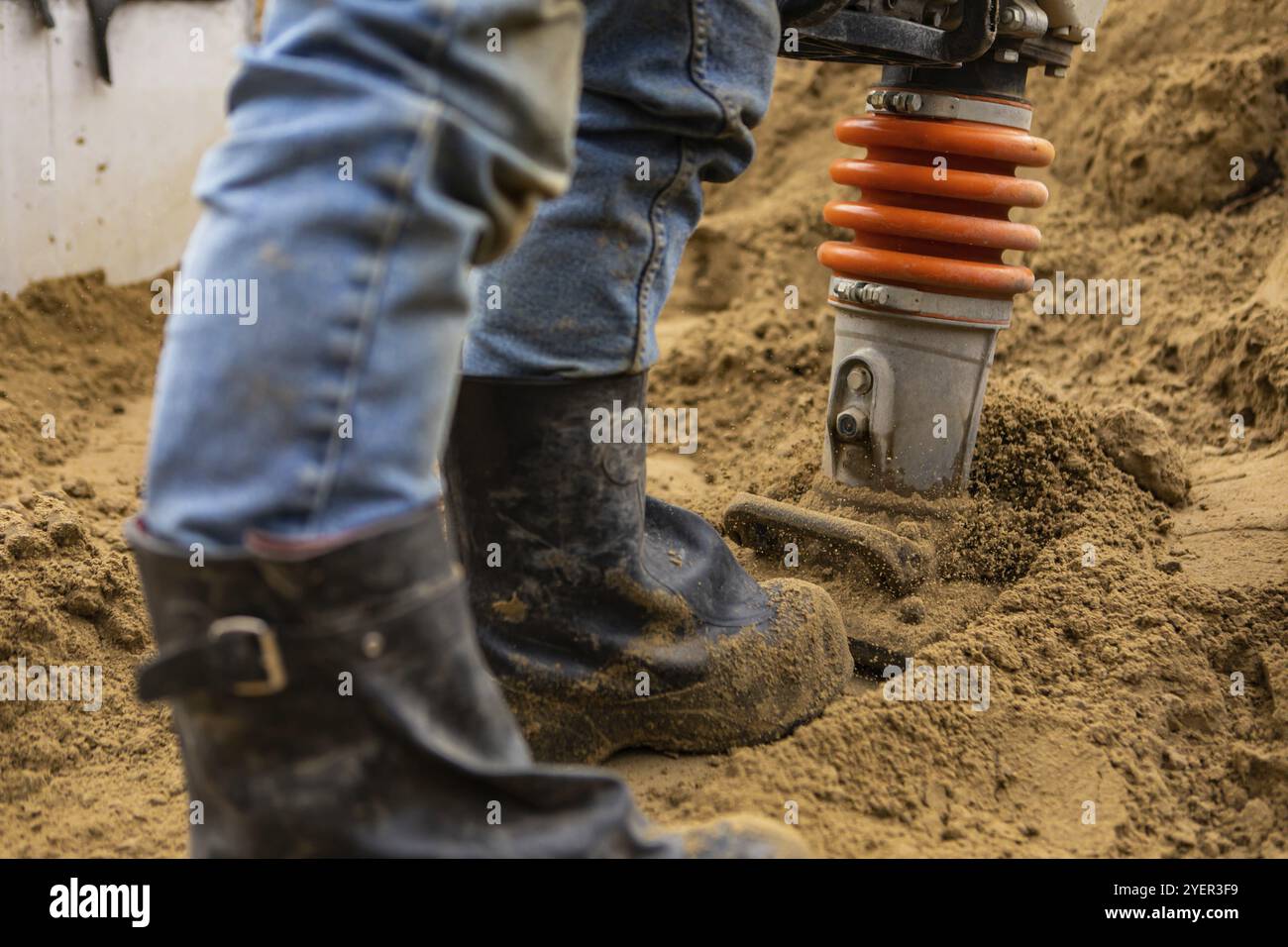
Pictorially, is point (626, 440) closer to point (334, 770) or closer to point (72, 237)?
point (334, 770)

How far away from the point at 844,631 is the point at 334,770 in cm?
88

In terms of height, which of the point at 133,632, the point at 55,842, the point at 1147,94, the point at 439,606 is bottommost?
the point at 55,842

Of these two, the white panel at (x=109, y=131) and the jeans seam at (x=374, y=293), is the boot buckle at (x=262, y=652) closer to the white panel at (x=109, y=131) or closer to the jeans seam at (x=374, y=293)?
the jeans seam at (x=374, y=293)

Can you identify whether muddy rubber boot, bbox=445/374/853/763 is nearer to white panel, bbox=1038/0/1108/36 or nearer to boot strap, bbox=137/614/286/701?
boot strap, bbox=137/614/286/701

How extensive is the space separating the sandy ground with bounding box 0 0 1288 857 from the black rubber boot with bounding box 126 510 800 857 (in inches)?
19.0

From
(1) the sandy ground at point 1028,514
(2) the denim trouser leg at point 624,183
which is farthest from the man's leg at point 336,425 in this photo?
(1) the sandy ground at point 1028,514

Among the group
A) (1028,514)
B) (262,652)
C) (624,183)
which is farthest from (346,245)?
(1028,514)

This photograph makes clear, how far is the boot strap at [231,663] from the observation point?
28.9 inches

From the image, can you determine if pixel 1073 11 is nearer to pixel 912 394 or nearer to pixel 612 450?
pixel 912 394

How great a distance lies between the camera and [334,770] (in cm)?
76

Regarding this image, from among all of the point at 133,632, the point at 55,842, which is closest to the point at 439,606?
the point at 55,842

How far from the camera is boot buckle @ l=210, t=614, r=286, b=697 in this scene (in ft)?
2.41

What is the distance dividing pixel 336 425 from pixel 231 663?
16 cm

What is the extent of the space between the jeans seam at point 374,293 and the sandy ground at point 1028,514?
2.16ft
